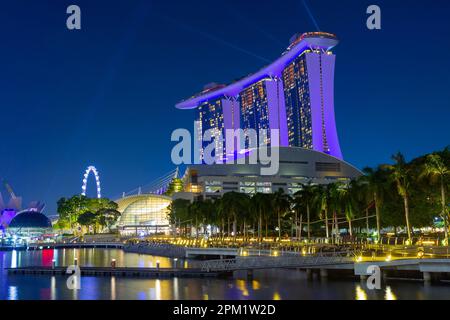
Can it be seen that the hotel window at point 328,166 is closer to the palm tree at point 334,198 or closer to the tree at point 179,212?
the tree at point 179,212

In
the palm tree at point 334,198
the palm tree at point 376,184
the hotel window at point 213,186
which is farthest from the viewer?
the hotel window at point 213,186

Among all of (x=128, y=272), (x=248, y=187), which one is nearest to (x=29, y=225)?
(x=248, y=187)

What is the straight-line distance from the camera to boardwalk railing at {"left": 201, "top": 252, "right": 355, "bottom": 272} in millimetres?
52000

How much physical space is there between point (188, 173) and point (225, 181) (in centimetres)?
2387

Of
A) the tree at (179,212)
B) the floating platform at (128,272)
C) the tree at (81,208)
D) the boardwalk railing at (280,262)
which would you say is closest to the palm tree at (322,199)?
the boardwalk railing at (280,262)

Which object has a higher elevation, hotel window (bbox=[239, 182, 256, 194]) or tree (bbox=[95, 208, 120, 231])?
hotel window (bbox=[239, 182, 256, 194])

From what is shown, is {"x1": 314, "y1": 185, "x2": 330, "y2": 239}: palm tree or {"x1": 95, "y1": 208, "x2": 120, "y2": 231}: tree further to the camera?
{"x1": 95, "y1": 208, "x2": 120, "y2": 231}: tree

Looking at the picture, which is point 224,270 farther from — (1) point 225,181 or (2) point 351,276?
(1) point 225,181

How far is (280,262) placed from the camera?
177 feet

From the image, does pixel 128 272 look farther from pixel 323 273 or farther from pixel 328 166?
pixel 328 166

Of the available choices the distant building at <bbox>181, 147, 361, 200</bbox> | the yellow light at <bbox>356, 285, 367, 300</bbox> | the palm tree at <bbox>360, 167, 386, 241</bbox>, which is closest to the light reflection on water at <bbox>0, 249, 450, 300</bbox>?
the yellow light at <bbox>356, 285, 367, 300</bbox>

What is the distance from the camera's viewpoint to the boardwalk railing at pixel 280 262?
5200 centimetres

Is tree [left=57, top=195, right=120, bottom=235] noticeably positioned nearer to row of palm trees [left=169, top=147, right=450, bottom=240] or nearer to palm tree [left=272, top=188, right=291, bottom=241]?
row of palm trees [left=169, top=147, right=450, bottom=240]
